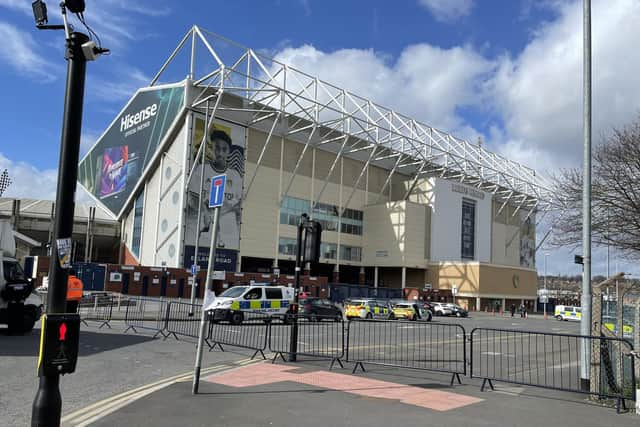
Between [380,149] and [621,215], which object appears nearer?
[621,215]

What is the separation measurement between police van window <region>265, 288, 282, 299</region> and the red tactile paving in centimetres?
1453

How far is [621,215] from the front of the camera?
617 inches

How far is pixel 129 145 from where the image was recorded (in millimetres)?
58906

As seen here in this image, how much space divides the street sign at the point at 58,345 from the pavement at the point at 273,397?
2.17 meters

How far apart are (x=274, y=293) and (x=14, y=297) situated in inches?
516

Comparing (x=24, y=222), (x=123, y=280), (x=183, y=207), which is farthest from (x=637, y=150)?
(x=24, y=222)

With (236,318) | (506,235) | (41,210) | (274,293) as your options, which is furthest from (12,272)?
(506,235)

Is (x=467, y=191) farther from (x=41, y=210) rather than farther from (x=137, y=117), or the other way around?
(x=41, y=210)

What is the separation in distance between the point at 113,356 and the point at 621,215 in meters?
14.1

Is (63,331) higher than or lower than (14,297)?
higher

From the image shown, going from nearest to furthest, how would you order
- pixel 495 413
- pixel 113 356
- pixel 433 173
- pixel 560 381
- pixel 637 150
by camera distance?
pixel 495 413, pixel 560 381, pixel 113 356, pixel 637 150, pixel 433 173

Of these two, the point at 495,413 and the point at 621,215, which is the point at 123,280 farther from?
the point at 495,413

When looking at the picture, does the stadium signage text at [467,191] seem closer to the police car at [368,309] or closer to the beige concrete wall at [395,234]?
the beige concrete wall at [395,234]

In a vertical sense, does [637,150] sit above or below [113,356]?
above
